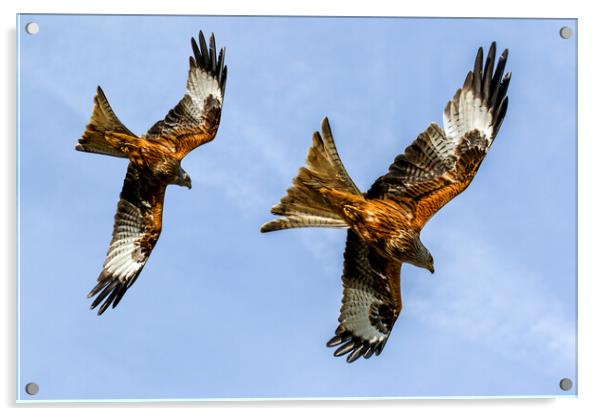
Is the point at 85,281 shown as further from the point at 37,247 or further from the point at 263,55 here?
the point at 263,55

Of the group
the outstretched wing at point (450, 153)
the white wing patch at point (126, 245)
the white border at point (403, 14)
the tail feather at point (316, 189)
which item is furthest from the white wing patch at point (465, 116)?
the white wing patch at point (126, 245)

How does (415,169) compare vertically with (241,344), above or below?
above

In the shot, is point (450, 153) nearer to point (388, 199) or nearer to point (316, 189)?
point (388, 199)

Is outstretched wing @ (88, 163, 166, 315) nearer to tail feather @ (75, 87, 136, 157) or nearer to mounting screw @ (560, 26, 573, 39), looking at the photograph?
tail feather @ (75, 87, 136, 157)

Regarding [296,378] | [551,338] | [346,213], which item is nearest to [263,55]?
[346,213]

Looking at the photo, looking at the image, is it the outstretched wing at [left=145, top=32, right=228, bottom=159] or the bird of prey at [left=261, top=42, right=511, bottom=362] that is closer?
the bird of prey at [left=261, top=42, right=511, bottom=362]

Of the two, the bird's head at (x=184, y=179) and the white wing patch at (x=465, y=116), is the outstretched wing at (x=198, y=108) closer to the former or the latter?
the bird's head at (x=184, y=179)

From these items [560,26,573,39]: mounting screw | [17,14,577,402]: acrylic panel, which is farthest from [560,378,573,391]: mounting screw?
[560,26,573,39]: mounting screw
